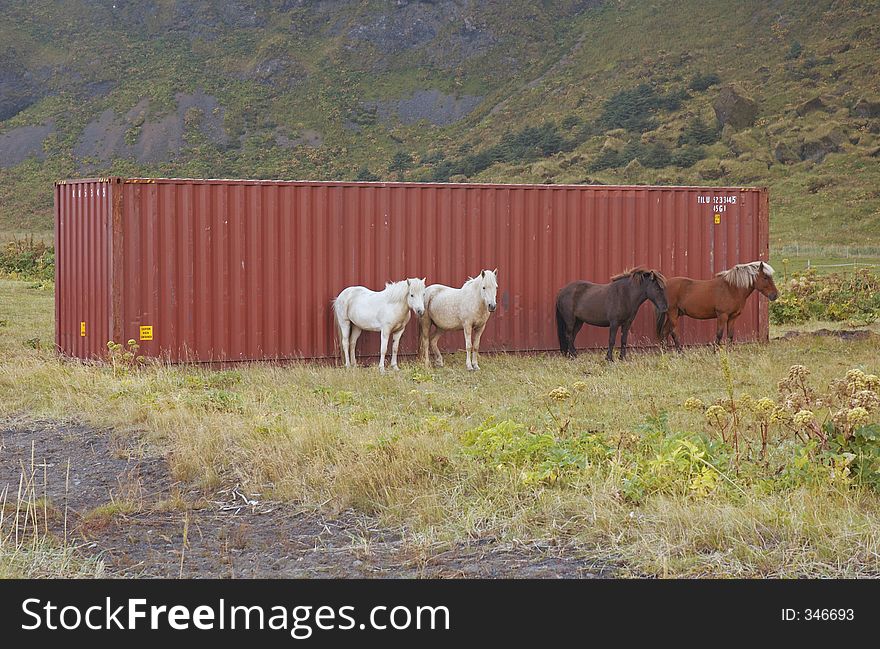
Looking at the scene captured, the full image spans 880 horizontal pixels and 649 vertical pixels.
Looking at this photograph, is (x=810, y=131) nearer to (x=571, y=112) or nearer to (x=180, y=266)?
(x=571, y=112)

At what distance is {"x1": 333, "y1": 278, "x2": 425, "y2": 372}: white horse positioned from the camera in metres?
15.0

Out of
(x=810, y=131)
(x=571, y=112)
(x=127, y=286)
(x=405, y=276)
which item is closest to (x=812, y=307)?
(x=405, y=276)

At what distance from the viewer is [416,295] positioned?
14.9 metres

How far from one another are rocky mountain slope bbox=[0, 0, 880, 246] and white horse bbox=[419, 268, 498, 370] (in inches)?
1256

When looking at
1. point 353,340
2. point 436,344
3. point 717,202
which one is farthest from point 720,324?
point 353,340

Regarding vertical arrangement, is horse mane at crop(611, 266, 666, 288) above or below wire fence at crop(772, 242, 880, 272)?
below

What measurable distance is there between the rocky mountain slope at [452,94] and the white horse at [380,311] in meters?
32.6

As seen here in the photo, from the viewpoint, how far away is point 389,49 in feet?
266

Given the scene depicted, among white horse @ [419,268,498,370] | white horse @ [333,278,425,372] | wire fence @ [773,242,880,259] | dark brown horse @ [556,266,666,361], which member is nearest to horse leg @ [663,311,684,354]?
dark brown horse @ [556,266,666,361]

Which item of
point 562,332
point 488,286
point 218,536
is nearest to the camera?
point 218,536

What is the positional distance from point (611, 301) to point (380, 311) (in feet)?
10.7

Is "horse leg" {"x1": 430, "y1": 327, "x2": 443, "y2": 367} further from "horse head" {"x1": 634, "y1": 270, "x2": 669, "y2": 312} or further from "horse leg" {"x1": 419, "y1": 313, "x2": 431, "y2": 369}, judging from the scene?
"horse head" {"x1": 634, "y1": 270, "x2": 669, "y2": 312}

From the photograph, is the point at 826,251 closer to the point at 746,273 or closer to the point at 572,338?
the point at 746,273

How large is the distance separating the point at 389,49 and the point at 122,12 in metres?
21.0
